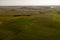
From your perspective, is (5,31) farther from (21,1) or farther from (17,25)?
(21,1)

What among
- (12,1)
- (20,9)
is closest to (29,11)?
(20,9)

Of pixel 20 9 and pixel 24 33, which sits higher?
pixel 20 9

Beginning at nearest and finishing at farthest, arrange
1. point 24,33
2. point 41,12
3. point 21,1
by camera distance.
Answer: point 24,33, point 41,12, point 21,1

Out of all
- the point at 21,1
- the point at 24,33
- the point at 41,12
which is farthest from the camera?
the point at 21,1

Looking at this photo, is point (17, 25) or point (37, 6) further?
point (37, 6)

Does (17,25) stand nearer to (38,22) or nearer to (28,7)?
(38,22)

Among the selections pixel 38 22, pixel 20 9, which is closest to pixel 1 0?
pixel 20 9
